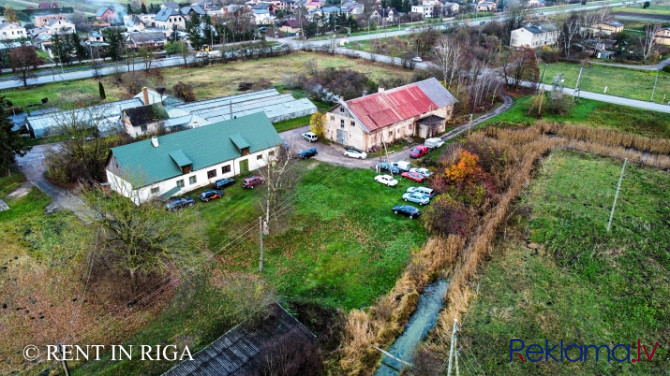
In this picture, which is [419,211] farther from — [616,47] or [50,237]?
[616,47]

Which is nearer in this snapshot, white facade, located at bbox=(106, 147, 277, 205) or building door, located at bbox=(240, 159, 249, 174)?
white facade, located at bbox=(106, 147, 277, 205)

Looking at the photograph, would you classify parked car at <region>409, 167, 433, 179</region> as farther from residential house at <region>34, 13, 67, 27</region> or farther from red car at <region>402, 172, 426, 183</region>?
residential house at <region>34, 13, 67, 27</region>

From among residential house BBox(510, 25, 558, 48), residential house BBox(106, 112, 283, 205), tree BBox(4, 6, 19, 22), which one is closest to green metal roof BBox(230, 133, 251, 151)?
residential house BBox(106, 112, 283, 205)

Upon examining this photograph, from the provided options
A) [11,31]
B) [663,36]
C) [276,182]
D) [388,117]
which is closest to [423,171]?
[388,117]

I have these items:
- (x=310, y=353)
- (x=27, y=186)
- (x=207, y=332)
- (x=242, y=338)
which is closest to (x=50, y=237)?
(x=27, y=186)

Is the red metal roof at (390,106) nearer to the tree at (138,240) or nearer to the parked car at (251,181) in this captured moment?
the parked car at (251,181)

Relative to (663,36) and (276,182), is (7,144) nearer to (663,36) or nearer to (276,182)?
(276,182)

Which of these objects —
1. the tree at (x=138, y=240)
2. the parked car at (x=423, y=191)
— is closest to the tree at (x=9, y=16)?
the tree at (x=138, y=240)
